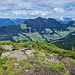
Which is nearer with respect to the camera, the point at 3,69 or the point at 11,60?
the point at 3,69

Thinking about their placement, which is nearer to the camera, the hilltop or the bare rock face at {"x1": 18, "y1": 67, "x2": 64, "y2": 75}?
the bare rock face at {"x1": 18, "y1": 67, "x2": 64, "y2": 75}

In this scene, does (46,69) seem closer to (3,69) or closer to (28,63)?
(28,63)

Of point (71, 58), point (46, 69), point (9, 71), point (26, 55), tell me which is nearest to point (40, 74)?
point (46, 69)

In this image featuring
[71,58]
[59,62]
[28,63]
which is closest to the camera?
[28,63]

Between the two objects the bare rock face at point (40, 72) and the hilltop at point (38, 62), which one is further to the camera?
the hilltop at point (38, 62)

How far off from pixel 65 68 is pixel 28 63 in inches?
229

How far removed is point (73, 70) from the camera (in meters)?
33.3

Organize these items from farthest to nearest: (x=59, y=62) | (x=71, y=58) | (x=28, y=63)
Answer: (x=71, y=58), (x=59, y=62), (x=28, y=63)

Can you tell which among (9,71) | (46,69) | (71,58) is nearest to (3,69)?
(9,71)

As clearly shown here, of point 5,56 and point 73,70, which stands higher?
point 5,56

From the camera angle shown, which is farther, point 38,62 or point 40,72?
point 38,62

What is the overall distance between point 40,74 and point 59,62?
6.31 m

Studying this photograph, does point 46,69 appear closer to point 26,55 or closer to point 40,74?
point 40,74

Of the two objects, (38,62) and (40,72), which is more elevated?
(38,62)
